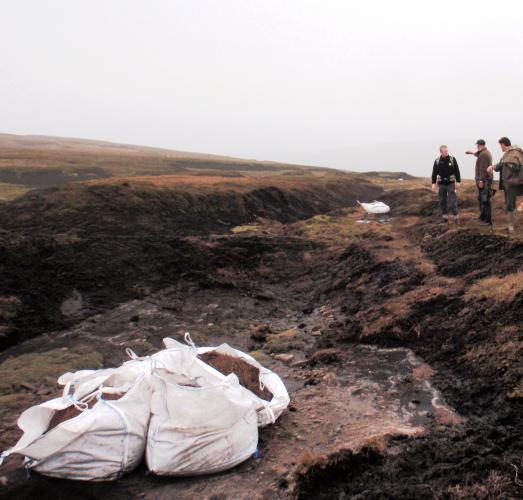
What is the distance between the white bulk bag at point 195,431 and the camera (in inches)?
179

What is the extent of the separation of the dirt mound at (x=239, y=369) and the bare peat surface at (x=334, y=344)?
525 mm

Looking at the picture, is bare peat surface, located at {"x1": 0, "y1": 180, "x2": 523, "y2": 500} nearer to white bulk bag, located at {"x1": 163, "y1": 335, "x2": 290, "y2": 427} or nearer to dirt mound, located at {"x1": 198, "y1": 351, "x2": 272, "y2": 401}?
white bulk bag, located at {"x1": 163, "y1": 335, "x2": 290, "y2": 427}

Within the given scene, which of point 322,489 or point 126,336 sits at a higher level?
point 322,489

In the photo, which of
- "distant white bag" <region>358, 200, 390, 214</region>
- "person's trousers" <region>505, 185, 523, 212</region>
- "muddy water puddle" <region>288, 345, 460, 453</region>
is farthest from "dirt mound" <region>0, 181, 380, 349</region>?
"person's trousers" <region>505, 185, 523, 212</region>

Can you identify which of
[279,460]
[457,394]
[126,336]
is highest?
[457,394]

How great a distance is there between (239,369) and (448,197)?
11218mm

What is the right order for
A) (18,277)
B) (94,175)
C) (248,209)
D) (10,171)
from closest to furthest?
1. (18,277)
2. (248,209)
3. (10,171)
4. (94,175)

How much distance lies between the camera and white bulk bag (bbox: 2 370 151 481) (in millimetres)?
4418

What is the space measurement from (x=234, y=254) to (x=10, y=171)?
3702cm

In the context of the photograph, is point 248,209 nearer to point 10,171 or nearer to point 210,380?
point 210,380

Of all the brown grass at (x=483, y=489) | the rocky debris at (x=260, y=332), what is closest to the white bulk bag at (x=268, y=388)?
the brown grass at (x=483, y=489)

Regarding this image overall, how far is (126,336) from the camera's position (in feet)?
31.5

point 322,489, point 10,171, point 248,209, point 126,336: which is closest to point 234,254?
point 126,336

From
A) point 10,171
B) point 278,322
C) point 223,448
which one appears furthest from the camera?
point 10,171
